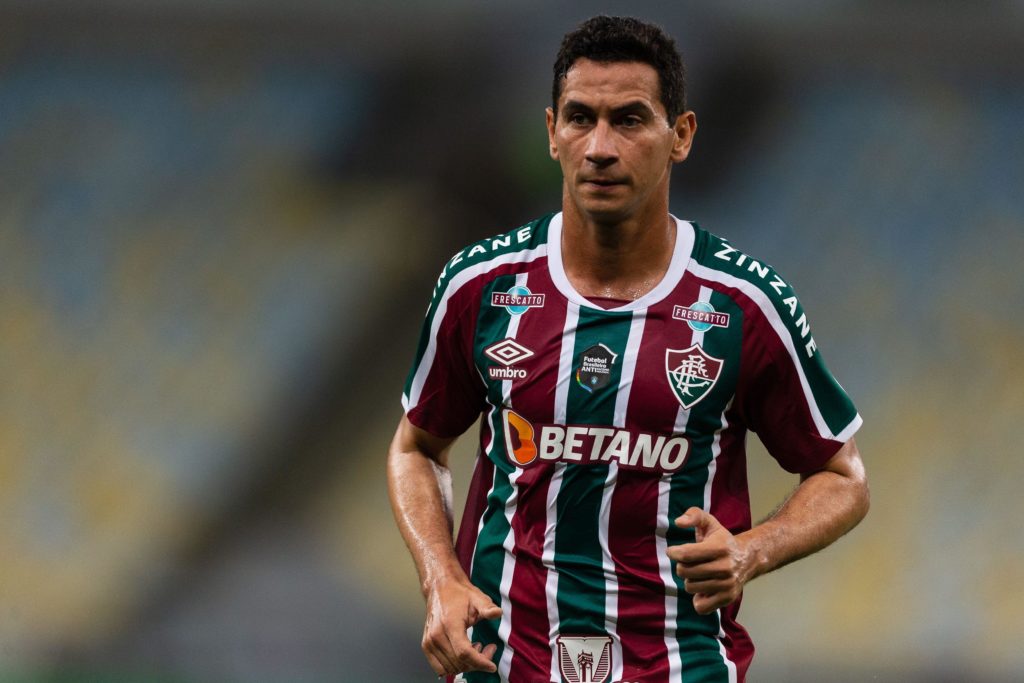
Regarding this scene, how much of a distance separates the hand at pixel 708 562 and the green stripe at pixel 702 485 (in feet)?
0.82

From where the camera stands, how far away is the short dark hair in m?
2.48

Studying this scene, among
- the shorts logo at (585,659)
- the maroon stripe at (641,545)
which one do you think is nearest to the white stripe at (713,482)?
the maroon stripe at (641,545)

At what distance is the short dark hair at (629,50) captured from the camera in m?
2.48

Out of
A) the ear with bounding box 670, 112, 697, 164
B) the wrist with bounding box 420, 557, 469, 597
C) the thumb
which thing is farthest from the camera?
the ear with bounding box 670, 112, 697, 164

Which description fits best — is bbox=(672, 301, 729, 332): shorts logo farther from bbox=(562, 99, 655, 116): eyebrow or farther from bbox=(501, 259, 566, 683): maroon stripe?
bbox=(562, 99, 655, 116): eyebrow

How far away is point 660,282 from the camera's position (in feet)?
8.29

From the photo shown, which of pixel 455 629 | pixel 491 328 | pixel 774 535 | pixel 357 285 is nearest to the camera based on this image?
pixel 455 629

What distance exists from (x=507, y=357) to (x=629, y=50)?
1.94 feet

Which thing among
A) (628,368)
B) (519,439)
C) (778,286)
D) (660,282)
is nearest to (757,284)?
(778,286)

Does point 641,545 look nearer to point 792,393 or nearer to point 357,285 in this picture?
point 792,393

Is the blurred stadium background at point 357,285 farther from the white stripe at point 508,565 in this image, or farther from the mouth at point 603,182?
the mouth at point 603,182

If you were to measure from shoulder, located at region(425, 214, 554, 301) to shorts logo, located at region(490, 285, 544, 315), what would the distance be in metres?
0.05

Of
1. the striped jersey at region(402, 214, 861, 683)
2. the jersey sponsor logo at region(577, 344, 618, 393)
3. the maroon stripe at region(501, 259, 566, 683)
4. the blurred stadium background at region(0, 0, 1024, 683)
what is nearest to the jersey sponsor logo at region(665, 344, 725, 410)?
the striped jersey at region(402, 214, 861, 683)

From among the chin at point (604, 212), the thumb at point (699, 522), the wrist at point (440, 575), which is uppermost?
the chin at point (604, 212)
